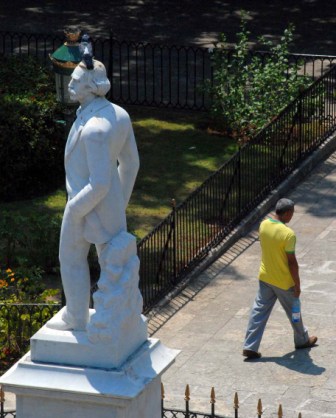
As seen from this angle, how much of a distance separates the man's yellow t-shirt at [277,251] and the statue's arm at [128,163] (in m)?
4.11

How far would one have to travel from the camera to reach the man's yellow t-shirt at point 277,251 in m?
14.9

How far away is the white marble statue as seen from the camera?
10500mm

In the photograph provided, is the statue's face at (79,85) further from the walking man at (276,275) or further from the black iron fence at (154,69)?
the black iron fence at (154,69)

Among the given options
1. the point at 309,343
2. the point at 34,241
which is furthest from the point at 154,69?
the point at 309,343

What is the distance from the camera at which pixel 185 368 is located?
15.3m

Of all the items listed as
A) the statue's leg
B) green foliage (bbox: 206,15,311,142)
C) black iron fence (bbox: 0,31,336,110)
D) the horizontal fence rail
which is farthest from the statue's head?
black iron fence (bbox: 0,31,336,110)

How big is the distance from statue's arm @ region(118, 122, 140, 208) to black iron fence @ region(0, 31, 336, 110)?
40.5 ft

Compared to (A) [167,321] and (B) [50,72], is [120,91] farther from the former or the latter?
(A) [167,321]

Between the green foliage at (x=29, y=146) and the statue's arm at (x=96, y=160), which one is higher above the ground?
the statue's arm at (x=96, y=160)

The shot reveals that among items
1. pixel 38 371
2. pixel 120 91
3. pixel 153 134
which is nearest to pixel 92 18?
pixel 120 91

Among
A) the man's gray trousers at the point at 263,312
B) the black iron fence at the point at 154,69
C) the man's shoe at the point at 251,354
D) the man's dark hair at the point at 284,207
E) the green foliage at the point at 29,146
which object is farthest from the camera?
the black iron fence at the point at 154,69

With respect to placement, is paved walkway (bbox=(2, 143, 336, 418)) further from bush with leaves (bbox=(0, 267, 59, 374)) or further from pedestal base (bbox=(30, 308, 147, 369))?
pedestal base (bbox=(30, 308, 147, 369))

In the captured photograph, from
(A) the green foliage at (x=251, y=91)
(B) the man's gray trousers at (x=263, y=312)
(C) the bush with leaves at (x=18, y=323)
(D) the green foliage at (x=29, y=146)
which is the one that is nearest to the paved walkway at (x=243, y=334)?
(B) the man's gray trousers at (x=263, y=312)

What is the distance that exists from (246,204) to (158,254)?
2.17 metres
